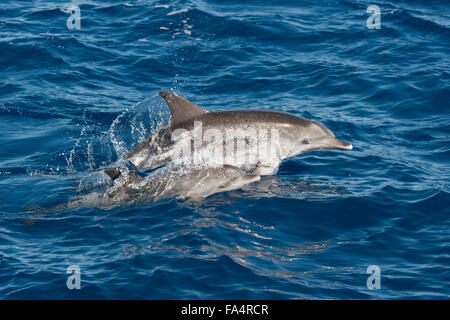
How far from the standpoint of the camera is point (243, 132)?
1243 cm

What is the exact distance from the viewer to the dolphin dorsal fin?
12.3 m

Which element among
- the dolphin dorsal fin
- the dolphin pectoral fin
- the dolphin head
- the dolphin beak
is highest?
the dolphin dorsal fin

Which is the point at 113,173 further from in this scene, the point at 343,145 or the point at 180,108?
the point at 343,145

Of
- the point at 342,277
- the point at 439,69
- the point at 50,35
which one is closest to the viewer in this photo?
the point at 342,277

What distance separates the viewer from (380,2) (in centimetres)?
2206

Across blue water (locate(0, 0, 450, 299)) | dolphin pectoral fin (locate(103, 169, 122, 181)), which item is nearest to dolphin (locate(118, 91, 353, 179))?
blue water (locate(0, 0, 450, 299))

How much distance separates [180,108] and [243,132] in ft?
4.32

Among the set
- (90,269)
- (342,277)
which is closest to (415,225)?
(342,277)

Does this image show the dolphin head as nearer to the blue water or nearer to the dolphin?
the dolphin

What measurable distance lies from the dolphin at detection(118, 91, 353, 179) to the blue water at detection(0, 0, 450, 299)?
0.58 metres

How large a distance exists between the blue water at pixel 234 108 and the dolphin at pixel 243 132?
581 millimetres
